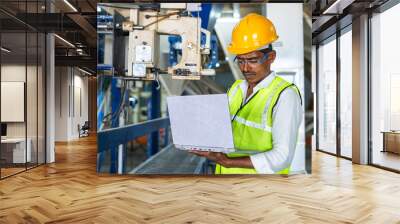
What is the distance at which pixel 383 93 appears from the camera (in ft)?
20.7

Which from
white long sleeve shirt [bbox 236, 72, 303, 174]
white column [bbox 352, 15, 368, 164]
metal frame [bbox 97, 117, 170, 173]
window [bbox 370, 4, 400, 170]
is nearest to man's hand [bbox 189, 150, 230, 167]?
white long sleeve shirt [bbox 236, 72, 303, 174]

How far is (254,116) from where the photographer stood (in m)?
5.09

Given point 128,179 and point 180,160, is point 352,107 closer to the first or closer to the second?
point 180,160

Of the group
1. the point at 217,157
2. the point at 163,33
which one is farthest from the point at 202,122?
the point at 163,33

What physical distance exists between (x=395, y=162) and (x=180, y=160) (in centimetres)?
334

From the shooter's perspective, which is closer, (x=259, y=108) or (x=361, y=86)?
(x=259, y=108)

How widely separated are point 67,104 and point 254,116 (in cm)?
931

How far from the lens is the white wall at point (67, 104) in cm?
1277

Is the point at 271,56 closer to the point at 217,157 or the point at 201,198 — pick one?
the point at 217,157

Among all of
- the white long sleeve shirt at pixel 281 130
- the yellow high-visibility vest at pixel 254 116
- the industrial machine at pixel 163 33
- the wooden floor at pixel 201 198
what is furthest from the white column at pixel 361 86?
the industrial machine at pixel 163 33

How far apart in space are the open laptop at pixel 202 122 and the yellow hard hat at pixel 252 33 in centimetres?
68

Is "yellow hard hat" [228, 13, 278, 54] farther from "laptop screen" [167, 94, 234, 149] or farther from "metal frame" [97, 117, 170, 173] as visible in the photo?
"metal frame" [97, 117, 170, 173]

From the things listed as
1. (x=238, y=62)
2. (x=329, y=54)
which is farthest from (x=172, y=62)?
(x=329, y=54)

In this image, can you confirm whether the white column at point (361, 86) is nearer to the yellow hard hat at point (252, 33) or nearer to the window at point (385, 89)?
the window at point (385, 89)
